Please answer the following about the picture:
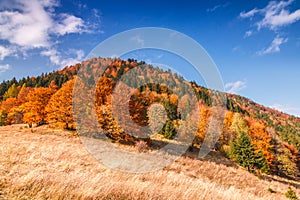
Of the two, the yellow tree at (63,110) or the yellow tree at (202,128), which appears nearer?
the yellow tree at (63,110)

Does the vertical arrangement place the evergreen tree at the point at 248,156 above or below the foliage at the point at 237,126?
below

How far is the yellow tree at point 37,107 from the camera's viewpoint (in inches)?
1720

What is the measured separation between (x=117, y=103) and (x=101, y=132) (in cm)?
521

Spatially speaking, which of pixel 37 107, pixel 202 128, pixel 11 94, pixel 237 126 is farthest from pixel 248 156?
pixel 11 94

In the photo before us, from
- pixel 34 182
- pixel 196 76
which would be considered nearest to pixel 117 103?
pixel 196 76

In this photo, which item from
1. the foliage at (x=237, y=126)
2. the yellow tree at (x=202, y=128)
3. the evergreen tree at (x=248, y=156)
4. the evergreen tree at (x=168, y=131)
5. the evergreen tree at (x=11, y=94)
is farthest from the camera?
the evergreen tree at (x=11, y=94)

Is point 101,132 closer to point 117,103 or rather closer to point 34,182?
point 117,103

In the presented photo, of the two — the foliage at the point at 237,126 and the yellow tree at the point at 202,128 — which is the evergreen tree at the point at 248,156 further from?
the foliage at the point at 237,126

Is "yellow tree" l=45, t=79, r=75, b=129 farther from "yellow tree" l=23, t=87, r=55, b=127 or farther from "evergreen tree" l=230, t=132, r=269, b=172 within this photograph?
"evergreen tree" l=230, t=132, r=269, b=172

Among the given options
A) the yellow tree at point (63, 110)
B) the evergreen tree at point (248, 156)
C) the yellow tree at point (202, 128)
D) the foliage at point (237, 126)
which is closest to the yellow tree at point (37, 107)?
the yellow tree at point (63, 110)

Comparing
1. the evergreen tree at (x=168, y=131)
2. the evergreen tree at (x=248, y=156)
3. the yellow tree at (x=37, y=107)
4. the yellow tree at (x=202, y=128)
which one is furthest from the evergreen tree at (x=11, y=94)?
the evergreen tree at (x=248, y=156)

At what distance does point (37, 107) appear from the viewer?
45.0 m

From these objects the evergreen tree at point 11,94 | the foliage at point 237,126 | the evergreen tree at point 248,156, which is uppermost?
the evergreen tree at point 11,94

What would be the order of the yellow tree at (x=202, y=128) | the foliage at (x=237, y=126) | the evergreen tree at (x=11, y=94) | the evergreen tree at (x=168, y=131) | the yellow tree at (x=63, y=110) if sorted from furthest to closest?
the evergreen tree at (x=11, y=94)
the foliage at (x=237, y=126)
the yellow tree at (x=202, y=128)
the evergreen tree at (x=168, y=131)
the yellow tree at (x=63, y=110)
